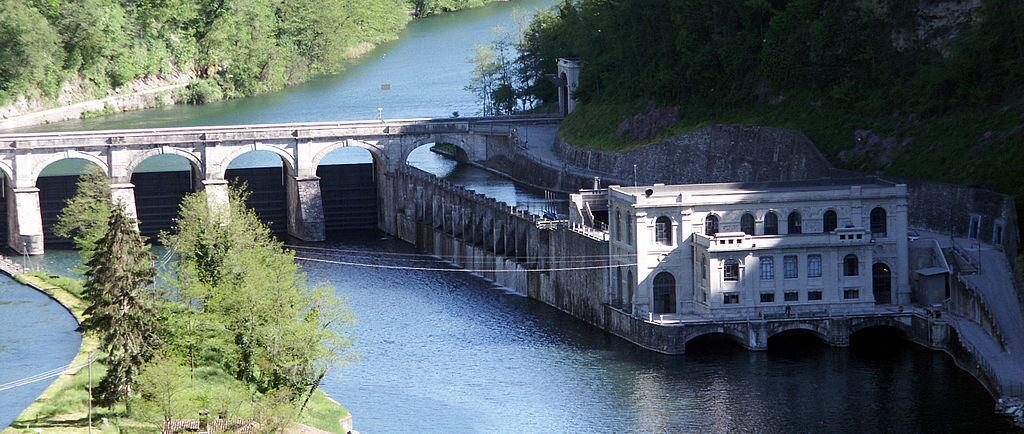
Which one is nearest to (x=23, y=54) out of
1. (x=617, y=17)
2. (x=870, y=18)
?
(x=617, y=17)

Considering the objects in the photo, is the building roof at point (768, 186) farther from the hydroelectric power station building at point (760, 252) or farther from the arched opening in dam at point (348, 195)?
the arched opening in dam at point (348, 195)

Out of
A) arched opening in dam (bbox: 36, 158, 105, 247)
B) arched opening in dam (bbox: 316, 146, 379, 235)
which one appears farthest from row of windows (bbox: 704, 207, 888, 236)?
arched opening in dam (bbox: 36, 158, 105, 247)

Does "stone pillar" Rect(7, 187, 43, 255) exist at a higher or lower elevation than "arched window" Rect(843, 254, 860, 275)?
A: higher

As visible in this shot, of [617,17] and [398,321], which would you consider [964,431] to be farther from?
[617,17]

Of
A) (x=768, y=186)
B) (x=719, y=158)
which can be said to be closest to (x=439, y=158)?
(x=719, y=158)

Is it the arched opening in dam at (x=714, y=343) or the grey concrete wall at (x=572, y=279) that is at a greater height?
the grey concrete wall at (x=572, y=279)

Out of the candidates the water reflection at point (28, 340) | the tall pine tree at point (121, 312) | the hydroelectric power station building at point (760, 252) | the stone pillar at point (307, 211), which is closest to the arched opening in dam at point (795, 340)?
the hydroelectric power station building at point (760, 252)

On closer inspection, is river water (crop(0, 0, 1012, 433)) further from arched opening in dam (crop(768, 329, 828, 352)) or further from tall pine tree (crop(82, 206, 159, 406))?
tall pine tree (crop(82, 206, 159, 406))
